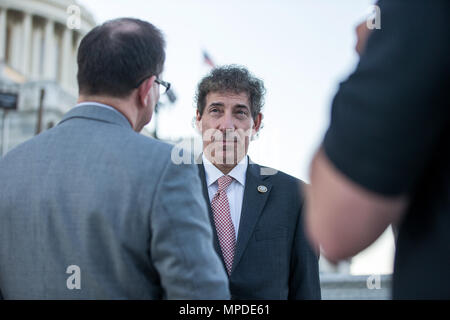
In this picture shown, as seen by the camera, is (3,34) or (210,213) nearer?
(210,213)

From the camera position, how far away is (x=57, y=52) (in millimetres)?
60969

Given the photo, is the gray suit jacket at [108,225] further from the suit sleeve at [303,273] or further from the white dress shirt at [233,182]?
the white dress shirt at [233,182]

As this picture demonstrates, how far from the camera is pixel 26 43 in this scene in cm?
5816

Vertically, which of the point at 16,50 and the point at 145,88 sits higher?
the point at 16,50

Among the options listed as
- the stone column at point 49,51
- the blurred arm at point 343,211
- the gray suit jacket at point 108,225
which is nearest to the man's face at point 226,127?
the gray suit jacket at point 108,225

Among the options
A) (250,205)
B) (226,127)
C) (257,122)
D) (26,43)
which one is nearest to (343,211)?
(250,205)

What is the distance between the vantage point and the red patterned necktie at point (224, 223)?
379 centimetres

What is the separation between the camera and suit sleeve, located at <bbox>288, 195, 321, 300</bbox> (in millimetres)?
3701

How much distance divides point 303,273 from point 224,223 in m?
0.62

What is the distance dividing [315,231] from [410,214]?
0.77ft

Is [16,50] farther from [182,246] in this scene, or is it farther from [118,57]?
[182,246]

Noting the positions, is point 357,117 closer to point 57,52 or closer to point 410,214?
point 410,214

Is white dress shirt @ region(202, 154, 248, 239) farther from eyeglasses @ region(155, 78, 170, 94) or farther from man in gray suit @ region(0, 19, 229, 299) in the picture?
man in gray suit @ region(0, 19, 229, 299)

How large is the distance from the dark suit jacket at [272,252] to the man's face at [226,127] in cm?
38
